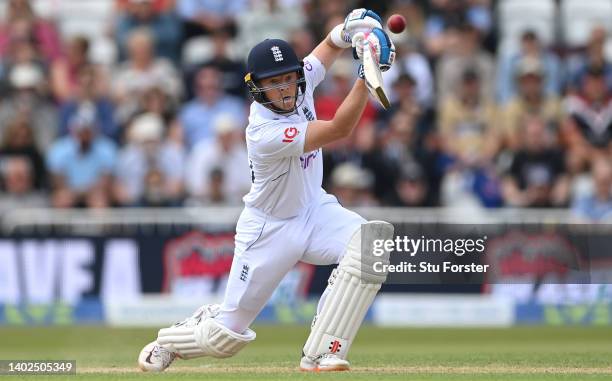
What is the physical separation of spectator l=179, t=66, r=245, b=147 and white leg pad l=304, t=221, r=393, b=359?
5.89 m

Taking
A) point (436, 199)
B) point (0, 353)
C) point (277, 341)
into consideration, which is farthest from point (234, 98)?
point (0, 353)

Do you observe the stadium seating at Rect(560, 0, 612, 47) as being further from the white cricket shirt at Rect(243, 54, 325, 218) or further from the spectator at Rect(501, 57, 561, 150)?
the white cricket shirt at Rect(243, 54, 325, 218)

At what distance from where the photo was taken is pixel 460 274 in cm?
1106

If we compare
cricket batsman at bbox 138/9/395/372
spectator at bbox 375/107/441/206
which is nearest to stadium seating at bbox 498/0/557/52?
spectator at bbox 375/107/441/206

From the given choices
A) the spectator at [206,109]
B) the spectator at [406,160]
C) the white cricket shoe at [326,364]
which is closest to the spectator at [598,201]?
the spectator at [406,160]

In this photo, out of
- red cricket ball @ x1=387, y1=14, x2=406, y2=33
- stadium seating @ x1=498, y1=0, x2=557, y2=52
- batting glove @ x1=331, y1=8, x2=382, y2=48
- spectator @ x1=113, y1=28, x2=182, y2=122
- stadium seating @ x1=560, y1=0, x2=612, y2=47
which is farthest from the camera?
stadium seating @ x1=560, y1=0, x2=612, y2=47

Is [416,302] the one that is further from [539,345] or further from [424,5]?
[424,5]

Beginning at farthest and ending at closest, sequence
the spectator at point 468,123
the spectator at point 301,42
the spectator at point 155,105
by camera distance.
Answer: the spectator at point 301,42, the spectator at point 155,105, the spectator at point 468,123

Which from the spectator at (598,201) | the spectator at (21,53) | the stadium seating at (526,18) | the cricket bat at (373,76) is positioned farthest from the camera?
the stadium seating at (526,18)

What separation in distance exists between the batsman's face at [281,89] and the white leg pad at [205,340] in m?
1.13

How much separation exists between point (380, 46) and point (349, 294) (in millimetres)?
1176

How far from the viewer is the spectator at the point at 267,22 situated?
43.3 ft

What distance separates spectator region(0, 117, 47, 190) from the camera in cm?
1191

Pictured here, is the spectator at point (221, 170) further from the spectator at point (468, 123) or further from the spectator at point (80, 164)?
the spectator at point (468, 123)
